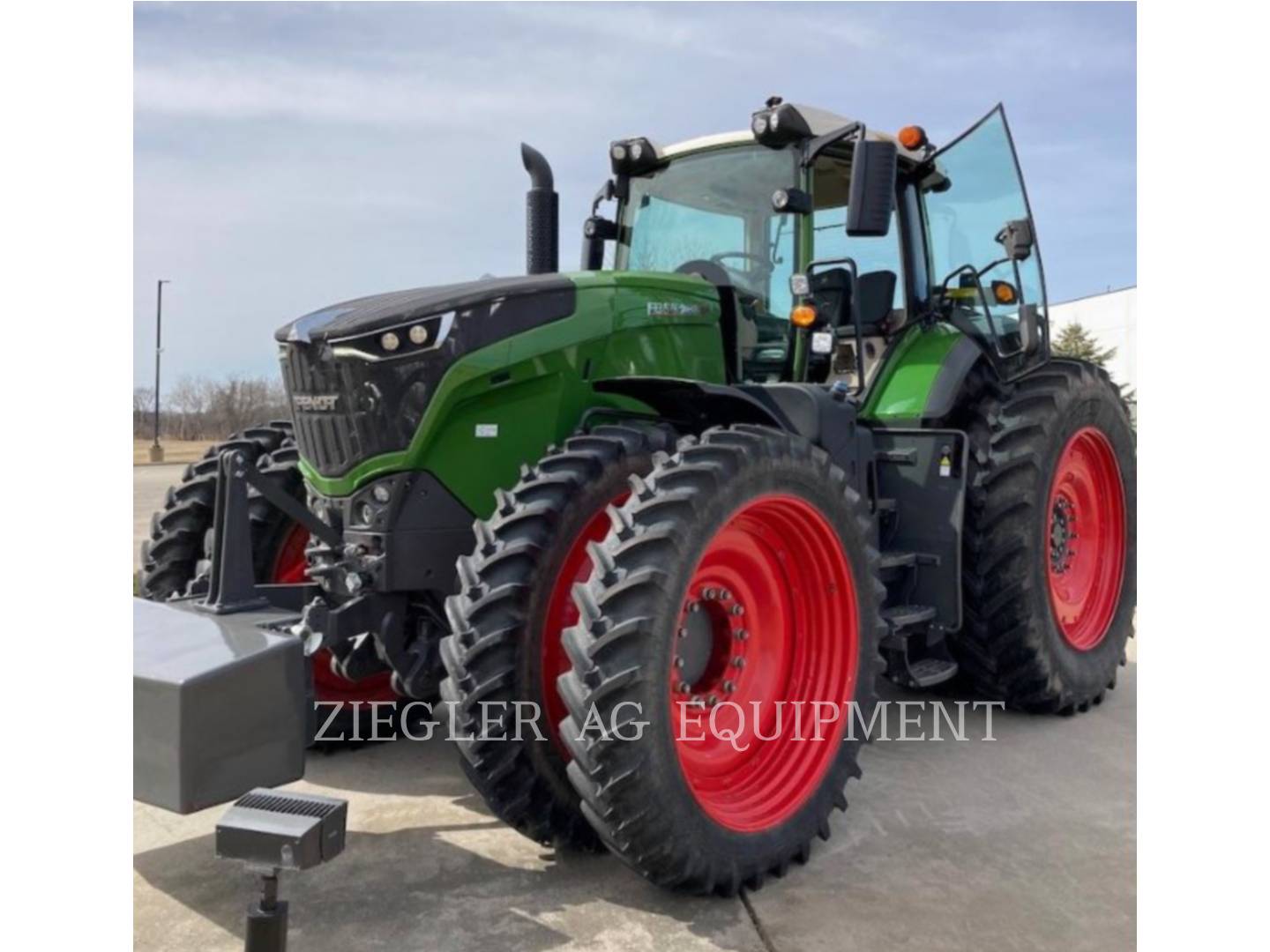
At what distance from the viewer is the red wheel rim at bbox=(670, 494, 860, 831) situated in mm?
3301

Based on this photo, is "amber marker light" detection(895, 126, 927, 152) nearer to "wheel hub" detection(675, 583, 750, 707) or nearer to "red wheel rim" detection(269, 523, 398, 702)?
"wheel hub" detection(675, 583, 750, 707)

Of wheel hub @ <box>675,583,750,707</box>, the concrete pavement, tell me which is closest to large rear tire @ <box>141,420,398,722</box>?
the concrete pavement

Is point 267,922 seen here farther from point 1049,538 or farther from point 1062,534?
point 1062,534

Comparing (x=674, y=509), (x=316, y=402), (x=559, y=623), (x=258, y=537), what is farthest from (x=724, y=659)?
(x=258, y=537)

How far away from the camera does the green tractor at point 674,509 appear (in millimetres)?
2846

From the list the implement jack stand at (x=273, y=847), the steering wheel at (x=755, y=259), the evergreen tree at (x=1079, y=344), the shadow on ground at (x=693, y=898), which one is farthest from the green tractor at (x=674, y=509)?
the evergreen tree at (x=1079, y=344)

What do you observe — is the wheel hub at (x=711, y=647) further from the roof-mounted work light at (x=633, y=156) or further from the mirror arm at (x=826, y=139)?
the roof-mounted work light at (x=633, y=156)

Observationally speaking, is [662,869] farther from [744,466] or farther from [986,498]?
[986,498]

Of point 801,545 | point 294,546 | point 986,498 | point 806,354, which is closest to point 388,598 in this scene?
point 294,546

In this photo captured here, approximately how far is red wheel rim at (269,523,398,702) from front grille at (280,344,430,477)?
730 mm

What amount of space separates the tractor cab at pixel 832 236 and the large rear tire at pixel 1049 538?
345 mm

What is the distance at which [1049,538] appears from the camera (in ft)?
15.8

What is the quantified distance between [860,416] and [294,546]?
233cm

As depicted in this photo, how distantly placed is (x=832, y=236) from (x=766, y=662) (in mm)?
1899
